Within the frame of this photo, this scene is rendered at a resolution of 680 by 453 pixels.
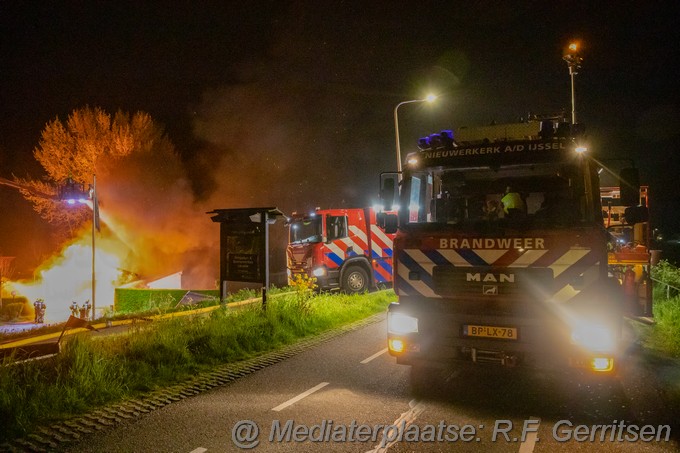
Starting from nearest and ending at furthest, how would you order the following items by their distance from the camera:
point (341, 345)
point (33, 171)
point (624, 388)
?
point (624, 388) → point (341, 345) → point (33, 171)

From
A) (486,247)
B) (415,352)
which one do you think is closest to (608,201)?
(486,247)

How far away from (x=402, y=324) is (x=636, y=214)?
2.53 m

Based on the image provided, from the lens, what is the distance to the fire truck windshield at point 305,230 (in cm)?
1275

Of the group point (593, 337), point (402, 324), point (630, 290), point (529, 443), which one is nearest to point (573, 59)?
point (630, 290)

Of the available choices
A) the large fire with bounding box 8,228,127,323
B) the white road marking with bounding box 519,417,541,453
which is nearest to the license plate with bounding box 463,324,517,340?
the white road marking with bounding box 519,417,541,453

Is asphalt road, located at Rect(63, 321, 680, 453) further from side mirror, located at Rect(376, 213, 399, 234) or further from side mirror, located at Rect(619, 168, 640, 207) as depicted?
side mirror, located at Rect(619, 168, 640, 207)

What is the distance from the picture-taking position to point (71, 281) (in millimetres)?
26891

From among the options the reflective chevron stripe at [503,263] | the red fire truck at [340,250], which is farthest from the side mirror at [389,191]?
the red fire truck at [340,250]

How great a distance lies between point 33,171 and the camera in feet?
122

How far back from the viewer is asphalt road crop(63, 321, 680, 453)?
12.1 ft

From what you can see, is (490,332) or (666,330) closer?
(490,332)

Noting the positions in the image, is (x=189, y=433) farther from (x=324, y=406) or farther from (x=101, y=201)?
(x=101, y=201)

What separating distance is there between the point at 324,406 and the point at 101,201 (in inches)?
1113

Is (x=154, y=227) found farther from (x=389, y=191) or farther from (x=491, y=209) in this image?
(x=491, y=209)
